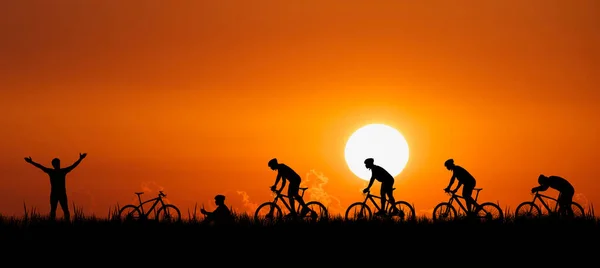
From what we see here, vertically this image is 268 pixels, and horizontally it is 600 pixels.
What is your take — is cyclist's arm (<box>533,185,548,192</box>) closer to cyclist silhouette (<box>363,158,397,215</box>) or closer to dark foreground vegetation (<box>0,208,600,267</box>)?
dark foreground vegetation (<box>0,208,600,267</box>)

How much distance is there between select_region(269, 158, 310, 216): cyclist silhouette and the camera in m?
29.7

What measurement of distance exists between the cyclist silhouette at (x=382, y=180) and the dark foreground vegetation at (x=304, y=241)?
2316 millimetres

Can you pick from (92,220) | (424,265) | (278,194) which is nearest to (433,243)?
(424,265)

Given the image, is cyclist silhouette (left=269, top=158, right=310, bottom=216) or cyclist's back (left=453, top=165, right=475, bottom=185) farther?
cyclist's back (left=453, top=165, right=475, bottom=185)

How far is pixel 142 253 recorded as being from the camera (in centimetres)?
2561

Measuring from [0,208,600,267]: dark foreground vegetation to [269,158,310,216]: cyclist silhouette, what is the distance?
153 cm

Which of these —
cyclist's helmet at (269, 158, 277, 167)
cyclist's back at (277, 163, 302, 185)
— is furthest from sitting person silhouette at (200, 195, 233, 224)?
cyclist's back at (277, 163, 302, 185)

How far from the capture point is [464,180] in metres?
31.3

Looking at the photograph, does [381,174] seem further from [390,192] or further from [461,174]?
[461,174]

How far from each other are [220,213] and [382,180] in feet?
18.4

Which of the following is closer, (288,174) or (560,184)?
(288,174)

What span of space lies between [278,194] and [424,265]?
22.5ft

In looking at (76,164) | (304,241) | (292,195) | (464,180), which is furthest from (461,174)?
(76,164)

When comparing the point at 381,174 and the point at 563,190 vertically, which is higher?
the point at 381,174
